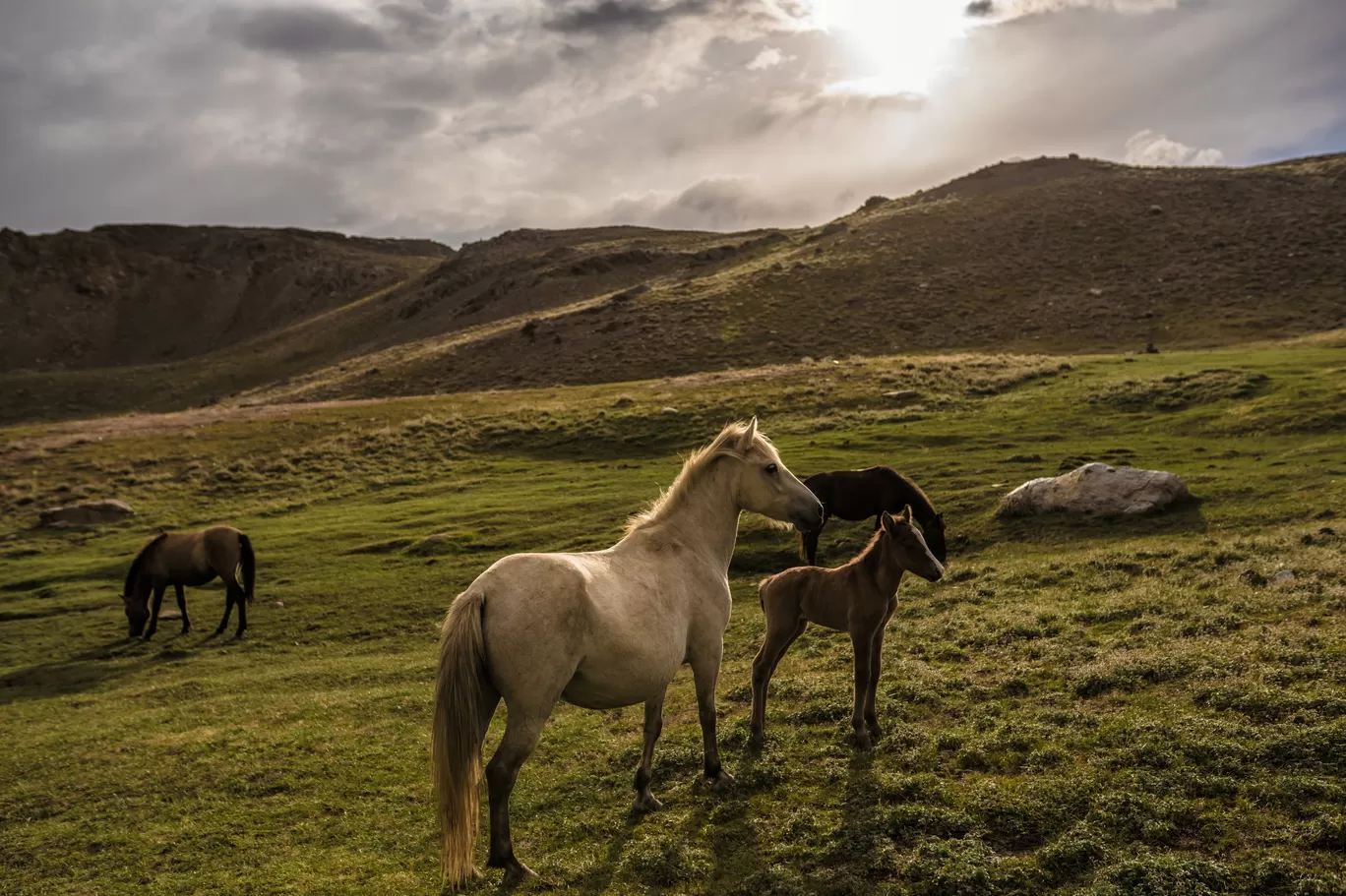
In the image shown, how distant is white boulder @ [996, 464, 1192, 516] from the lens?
1889 cm

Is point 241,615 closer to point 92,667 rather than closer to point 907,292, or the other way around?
point 92,667

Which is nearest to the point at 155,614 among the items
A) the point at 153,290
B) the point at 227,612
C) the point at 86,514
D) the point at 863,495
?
the point at 227,612

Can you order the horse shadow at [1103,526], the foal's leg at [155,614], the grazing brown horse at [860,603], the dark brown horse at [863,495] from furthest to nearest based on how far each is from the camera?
the foal's leg at [155,614] → the dark brown horse at [863,495] → the horse shadow at [1103,526] → the grazing brown horse at [860,603]

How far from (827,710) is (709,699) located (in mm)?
2383

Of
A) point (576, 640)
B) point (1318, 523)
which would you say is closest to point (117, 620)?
point (576, 640)

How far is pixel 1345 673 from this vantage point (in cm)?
884

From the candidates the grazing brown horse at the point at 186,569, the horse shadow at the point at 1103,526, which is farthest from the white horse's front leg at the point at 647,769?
the grazing brown horse at the point at 186,569

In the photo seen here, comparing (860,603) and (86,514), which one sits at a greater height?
(860,603)

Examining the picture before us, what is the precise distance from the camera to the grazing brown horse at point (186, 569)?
67.5ft

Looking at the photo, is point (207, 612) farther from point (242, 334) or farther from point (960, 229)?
point (242, 334)

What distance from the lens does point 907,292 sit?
75.3 m

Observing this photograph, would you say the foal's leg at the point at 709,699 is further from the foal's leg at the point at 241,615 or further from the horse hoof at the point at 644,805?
the foal's leg at the point at 241,615

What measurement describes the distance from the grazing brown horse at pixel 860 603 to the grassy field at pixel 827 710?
0.48 metres

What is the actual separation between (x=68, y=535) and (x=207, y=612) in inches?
558
